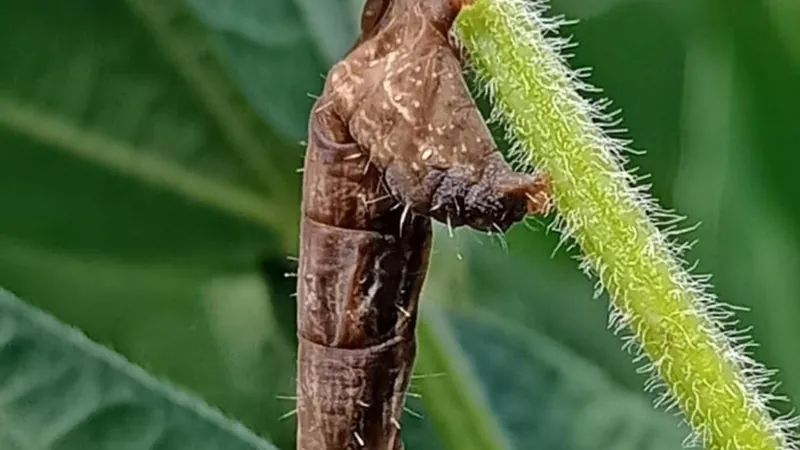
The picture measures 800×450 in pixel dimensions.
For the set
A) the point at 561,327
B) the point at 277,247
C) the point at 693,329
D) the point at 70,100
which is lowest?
the point at 561,327

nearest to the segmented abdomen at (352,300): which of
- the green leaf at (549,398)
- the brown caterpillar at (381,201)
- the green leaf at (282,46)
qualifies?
the brown caterpillar at (381,201)

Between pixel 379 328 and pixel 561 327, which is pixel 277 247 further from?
pixel 379 328

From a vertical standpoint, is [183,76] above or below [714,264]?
above

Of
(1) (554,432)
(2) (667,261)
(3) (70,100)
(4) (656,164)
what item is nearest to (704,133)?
(4) (656,164)

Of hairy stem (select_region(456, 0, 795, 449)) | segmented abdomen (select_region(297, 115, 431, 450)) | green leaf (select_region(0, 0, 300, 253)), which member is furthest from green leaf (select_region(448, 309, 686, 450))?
hairy stem (select_region(456, 0, 795, 449))

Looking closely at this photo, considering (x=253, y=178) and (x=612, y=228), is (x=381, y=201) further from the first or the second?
(x=253, y=178)

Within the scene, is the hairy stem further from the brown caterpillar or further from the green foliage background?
the green foliage background
